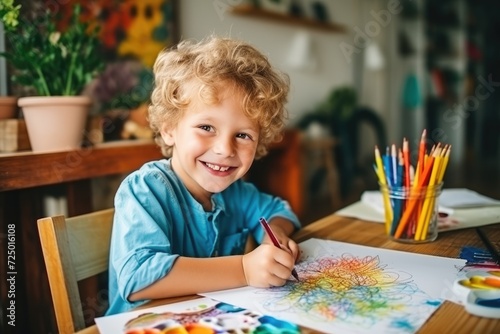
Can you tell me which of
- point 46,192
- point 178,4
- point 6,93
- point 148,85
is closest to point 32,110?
point 6,93

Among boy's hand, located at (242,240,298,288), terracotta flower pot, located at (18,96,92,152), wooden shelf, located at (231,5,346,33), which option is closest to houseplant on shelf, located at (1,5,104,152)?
terracotta flower pot, located at (18,96,92,152)

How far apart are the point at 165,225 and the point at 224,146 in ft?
0.57

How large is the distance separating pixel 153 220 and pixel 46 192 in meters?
1.20

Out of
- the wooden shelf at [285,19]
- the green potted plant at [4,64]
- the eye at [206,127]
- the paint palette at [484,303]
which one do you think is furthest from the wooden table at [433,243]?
the wooden shelf at [285,19]

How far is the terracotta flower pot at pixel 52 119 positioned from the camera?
1.35 meters

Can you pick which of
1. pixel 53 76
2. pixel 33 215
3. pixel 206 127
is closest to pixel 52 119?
pixel 53 76

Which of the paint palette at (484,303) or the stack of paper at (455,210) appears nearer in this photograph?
the paint palette at (484,303)

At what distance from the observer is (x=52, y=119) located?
1.37 m

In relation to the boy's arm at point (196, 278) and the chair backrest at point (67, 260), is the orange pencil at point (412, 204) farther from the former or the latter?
the chair backrest at point (67, 260)

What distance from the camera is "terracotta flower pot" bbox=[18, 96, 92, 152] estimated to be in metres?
1.35

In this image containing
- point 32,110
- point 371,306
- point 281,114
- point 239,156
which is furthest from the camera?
point 32,110

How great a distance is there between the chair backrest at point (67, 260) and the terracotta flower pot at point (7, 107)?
70 centimetres

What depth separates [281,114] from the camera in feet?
3.33

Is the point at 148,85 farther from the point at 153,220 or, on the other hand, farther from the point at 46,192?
the point at 153,220
